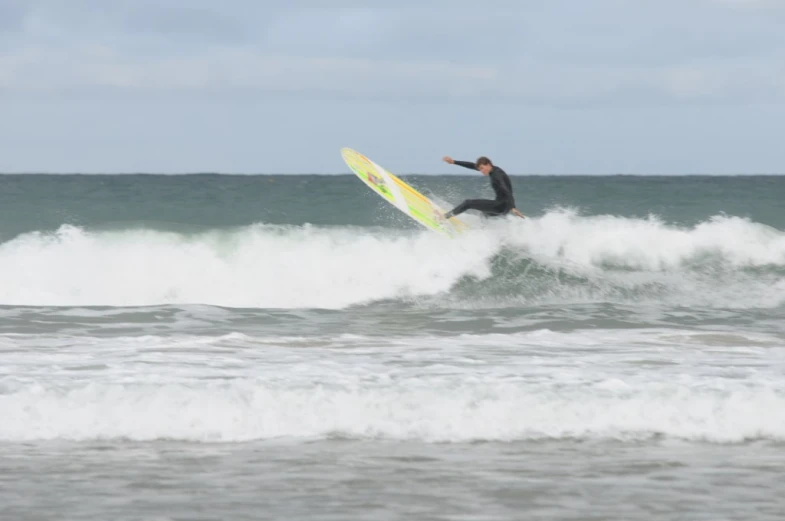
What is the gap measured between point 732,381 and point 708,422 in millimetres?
1057

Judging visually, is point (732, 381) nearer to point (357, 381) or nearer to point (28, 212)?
point (357, 381)

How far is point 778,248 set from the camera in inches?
744

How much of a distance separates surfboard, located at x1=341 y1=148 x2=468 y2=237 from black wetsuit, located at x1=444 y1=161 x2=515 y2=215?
31.4 inches

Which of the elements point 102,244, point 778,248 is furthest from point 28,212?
point 778,248

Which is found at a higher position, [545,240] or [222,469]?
[545,240]

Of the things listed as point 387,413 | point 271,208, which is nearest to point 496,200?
point 387,413

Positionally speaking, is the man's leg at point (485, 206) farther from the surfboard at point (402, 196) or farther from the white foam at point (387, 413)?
the white foam at point (387, 413)

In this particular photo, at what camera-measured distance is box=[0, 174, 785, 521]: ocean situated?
4.66m

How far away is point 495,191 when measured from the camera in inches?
516

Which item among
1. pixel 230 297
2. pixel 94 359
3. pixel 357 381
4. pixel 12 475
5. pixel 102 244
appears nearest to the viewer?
pixel 12 475
